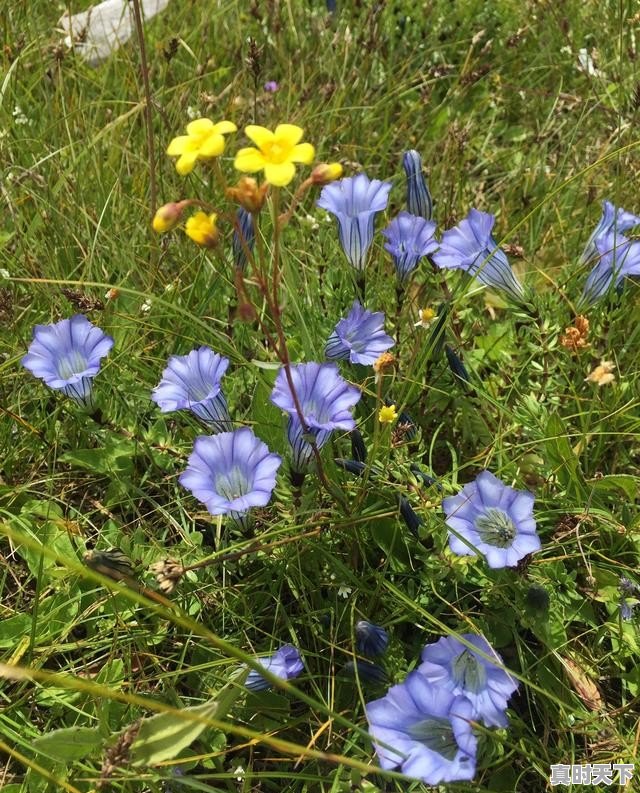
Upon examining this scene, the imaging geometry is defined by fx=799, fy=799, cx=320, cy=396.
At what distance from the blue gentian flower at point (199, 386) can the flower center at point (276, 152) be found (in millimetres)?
537

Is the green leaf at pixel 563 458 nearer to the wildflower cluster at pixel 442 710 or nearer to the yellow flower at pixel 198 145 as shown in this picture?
the wildflower cluster at pixel 442 710

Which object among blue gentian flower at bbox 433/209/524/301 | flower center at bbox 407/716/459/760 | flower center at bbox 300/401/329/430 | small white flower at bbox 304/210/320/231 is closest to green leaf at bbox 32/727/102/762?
flower center at bbox 407/716/459/760

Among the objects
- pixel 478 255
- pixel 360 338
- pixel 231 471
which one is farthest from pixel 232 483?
pixel 478 255

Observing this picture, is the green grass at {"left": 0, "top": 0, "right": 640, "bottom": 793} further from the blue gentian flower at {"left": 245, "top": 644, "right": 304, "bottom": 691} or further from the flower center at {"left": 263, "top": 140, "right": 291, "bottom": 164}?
the flower center at {"left": 263, "top": 140, "right": 291, "bottom": 164}

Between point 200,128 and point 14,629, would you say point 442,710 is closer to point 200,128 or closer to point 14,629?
point 14,629

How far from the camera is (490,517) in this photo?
1.52 m

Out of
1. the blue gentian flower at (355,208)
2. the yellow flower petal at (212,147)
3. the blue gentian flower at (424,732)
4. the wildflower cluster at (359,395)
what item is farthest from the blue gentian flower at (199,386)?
the blue gentian flower at (424,732)

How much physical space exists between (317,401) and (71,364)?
1.90 ft

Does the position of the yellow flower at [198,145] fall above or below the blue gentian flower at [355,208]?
above

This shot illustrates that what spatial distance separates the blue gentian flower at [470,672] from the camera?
135 cm

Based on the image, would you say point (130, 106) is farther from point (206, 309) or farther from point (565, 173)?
point (565, 173)

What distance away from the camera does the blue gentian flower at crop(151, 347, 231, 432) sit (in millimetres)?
1598

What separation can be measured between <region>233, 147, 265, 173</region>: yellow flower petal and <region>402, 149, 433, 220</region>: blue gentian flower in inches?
32.8

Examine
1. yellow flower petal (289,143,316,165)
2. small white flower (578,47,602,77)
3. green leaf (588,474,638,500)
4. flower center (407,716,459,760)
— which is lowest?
flower center (407,716,459,760)
